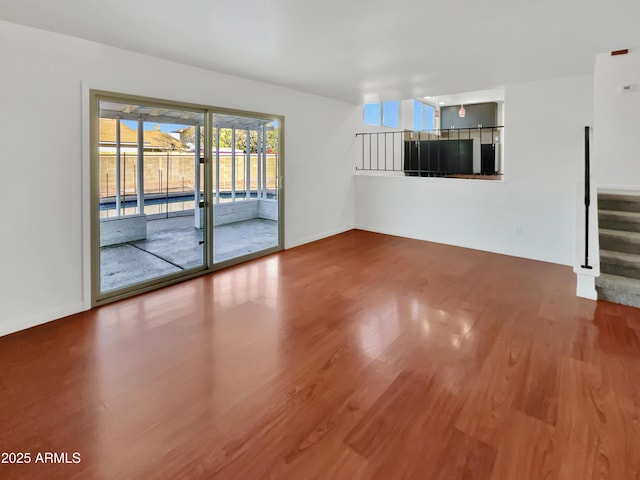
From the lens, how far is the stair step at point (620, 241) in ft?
13.1

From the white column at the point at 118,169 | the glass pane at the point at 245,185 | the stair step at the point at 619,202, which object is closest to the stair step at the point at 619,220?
the stair step at the point at 619,202

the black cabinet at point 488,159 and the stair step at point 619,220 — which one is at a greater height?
the black cabinet at point 488,159

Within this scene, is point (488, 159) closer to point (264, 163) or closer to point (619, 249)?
point (619, 249)

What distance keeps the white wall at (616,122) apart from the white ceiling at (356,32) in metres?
0.95

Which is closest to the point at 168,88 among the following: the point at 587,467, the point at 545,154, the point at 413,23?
the point at 413,23

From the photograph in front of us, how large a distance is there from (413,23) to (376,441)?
306 cm

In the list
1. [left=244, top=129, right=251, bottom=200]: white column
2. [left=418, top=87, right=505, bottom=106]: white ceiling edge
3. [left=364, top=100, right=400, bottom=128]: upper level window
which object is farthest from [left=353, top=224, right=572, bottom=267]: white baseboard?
[left=418, top=87, right=505, bottom=106]: white ceiling edge

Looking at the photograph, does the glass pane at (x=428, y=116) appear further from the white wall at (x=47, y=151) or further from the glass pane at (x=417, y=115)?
the white wall at (x=47, y=151)

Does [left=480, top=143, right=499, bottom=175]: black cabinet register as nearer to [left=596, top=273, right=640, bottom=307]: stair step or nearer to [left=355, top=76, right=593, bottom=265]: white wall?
[left=355, top=76, right=593, bottom=265]: white wall

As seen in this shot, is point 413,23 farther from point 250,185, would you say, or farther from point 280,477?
point 250,185

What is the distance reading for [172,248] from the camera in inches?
216

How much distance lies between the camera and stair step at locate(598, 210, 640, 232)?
13.8 feet

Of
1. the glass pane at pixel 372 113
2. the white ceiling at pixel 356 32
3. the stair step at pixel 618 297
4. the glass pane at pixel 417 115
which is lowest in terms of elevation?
the stair step at pixel 618 297

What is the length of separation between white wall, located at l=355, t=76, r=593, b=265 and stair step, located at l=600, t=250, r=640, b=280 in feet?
3.60
